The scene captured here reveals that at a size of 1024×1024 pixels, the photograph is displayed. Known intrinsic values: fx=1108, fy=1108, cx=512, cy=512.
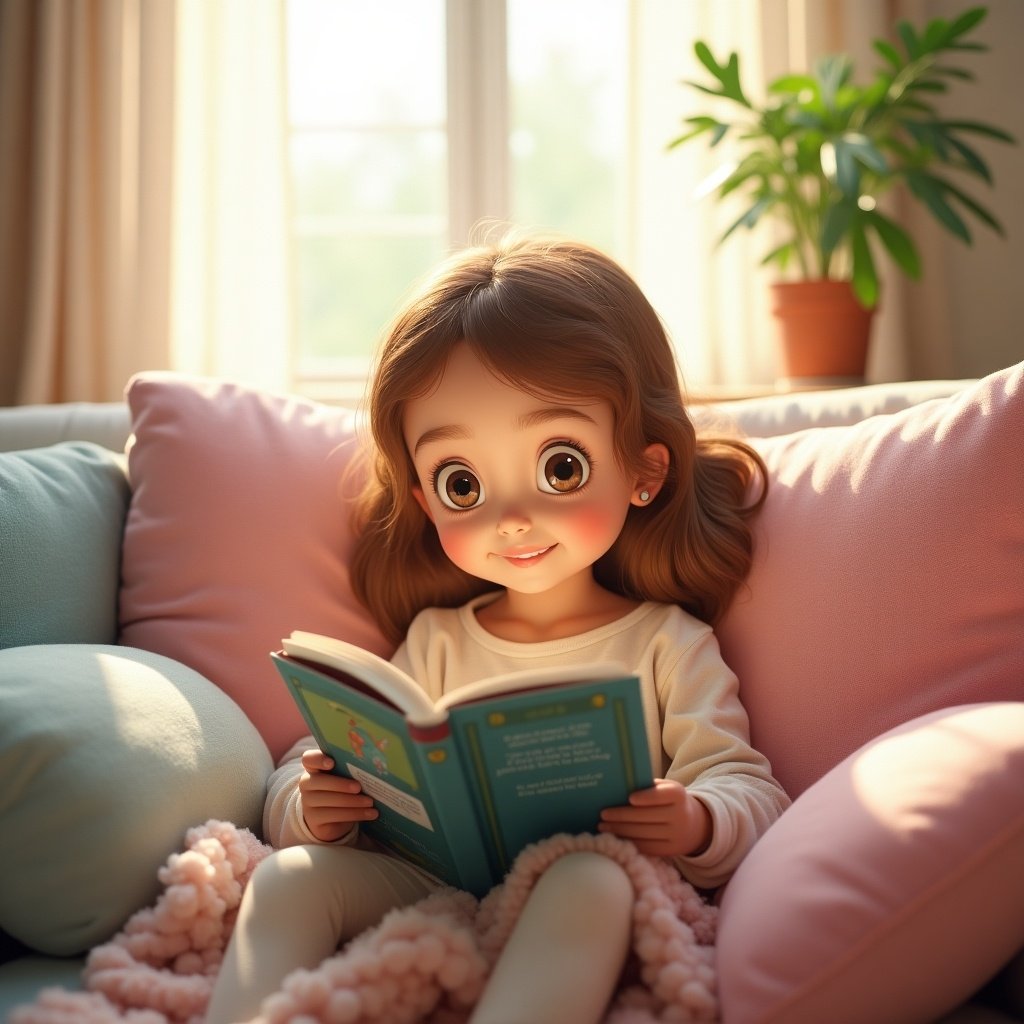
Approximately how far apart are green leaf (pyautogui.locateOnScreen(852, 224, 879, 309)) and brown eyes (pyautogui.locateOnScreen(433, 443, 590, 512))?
1.18 meters

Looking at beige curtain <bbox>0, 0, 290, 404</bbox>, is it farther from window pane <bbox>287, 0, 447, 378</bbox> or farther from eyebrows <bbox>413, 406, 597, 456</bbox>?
eyebrows <bbox>413, 406, 597, 456</bbox>

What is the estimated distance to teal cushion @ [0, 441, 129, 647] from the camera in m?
1.28

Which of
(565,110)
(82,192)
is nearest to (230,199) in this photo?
(82,192)

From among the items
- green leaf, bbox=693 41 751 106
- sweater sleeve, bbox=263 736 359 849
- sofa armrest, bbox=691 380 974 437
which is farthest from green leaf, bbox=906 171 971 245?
sweater sleeve, bbox=263 736 359 849

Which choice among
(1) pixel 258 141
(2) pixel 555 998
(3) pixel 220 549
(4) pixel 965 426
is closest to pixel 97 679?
(3) pixel 220 549

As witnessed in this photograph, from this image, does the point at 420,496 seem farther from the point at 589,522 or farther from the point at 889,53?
the point at 889,53

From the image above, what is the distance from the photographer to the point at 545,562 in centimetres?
120

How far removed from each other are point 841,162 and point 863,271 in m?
0.22

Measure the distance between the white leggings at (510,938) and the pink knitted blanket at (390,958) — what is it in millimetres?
27

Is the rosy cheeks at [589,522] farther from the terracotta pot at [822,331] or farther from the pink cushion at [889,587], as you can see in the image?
the terracotta pot at [822,331]

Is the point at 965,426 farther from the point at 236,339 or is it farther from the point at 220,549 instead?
the point at 236,339

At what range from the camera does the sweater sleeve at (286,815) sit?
112cm

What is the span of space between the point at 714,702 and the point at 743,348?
155 cm

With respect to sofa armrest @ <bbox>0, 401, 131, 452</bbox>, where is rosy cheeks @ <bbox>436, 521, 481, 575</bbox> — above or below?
below
